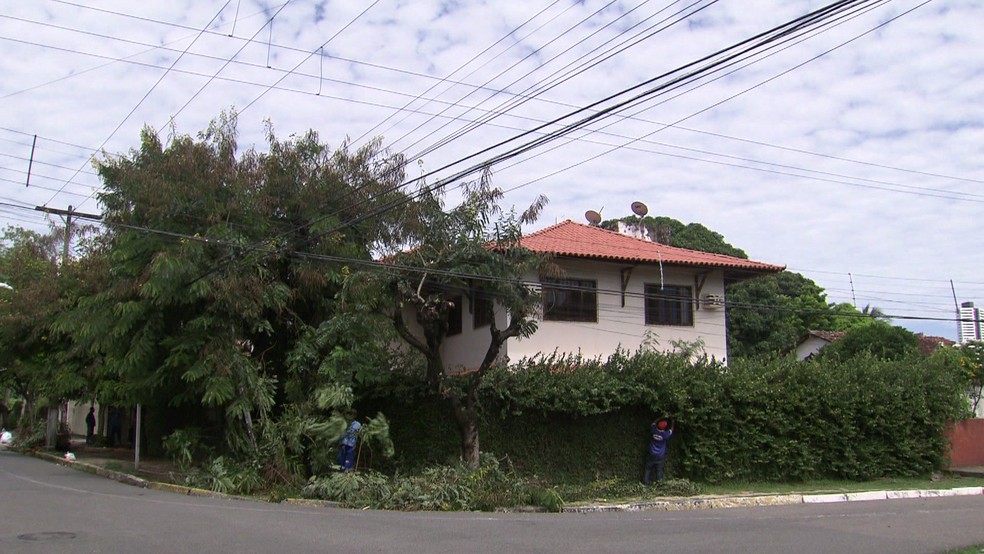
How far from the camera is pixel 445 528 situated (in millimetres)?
11719

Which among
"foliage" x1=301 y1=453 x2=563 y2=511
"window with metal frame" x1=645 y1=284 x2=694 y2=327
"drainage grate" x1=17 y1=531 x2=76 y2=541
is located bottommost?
"foliage" x1=301 y1=453 x2=563 y2=511

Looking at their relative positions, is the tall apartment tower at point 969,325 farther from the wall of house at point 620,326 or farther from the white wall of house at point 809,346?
the wall of house at point 620,326

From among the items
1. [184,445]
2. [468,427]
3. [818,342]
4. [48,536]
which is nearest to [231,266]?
[184,445]

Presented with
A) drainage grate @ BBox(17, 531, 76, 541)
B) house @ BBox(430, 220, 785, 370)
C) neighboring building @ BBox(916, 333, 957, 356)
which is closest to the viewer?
drainage grate @ BBox(17, 531, 76, 541)

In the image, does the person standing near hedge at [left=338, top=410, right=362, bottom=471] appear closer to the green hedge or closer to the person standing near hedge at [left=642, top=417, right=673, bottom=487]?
the green hedge

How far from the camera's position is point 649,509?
51.3ft

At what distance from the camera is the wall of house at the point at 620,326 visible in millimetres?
21359

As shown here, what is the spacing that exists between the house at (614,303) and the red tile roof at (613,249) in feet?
0.11

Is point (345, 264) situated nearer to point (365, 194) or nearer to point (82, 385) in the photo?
point (365, 194)

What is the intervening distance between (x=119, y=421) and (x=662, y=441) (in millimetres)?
23330

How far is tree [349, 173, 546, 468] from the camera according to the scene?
16.4 meters

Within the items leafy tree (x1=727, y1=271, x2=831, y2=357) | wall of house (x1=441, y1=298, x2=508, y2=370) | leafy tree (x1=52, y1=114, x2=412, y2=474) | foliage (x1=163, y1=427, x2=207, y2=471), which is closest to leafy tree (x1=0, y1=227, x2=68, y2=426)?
leafy tree (x1=52, y1=114, x2=412, y2=474)

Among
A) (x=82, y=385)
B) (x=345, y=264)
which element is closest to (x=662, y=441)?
(x=345, y=264)

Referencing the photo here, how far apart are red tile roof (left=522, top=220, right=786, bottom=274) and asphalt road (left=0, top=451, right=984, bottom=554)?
8198mm
